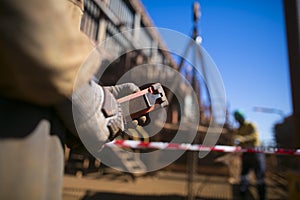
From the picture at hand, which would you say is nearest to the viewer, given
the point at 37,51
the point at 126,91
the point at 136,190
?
the point at 37,51

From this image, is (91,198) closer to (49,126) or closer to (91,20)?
(49,126)

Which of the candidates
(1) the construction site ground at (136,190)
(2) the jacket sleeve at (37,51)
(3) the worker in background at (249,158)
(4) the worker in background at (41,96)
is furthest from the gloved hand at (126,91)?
(3) the worker in background at (249,158)

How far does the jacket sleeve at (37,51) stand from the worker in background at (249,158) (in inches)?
158

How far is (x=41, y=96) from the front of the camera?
519 millimetres

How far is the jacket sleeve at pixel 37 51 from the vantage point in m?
0.44

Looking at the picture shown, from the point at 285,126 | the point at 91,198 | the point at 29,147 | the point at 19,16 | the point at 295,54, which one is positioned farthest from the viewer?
the point at 285,126

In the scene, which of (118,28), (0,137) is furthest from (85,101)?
(118,28)

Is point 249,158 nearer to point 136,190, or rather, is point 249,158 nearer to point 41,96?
point 136,190

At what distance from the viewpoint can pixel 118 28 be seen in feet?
27.2

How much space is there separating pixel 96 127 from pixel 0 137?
0.22 metres

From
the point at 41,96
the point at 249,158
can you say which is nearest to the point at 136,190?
the point at 249,158

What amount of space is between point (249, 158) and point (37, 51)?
13.7ft

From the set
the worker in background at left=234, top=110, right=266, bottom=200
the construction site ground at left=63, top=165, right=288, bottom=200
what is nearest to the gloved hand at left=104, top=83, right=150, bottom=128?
the construction site ground at left=63, top=165, right=288, bottom=200

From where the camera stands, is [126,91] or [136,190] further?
[136,190]
